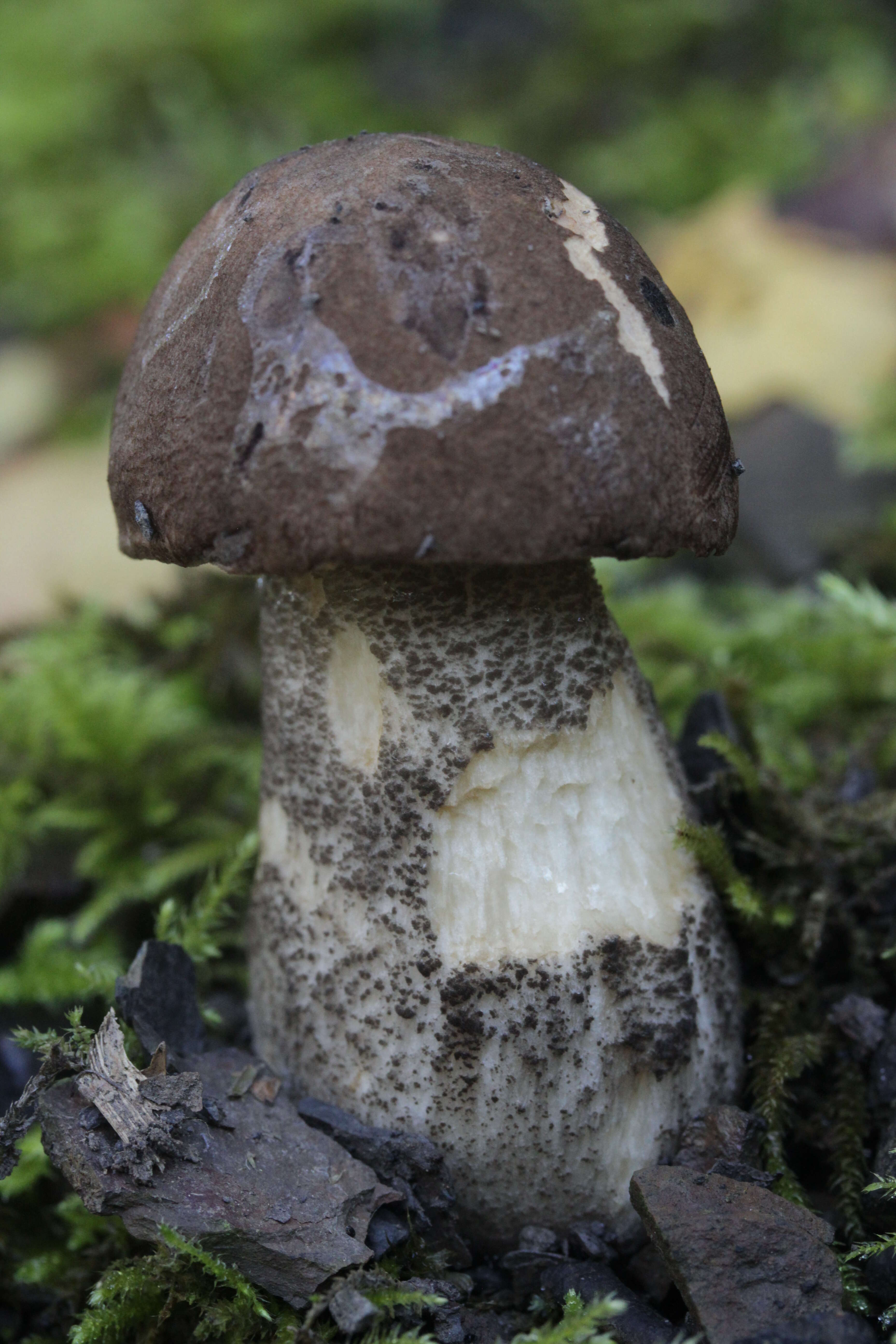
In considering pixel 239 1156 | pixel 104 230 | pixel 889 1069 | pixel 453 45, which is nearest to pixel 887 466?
pixel 889 1069

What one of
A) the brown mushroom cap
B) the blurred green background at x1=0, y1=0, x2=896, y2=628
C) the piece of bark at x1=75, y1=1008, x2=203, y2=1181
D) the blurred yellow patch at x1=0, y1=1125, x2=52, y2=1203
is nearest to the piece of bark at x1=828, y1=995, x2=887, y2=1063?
the brown mushroom cap

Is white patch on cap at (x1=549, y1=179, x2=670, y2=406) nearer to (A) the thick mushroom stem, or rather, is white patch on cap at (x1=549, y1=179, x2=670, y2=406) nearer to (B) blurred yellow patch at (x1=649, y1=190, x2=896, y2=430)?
(A) the thick mushroom stem

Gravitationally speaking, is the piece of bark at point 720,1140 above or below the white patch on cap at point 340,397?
below

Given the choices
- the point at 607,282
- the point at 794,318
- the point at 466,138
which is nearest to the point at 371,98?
the point at 466,138

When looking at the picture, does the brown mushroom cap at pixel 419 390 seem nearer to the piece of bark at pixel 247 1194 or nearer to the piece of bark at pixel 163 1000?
the piece of bark at pixel 163 1000

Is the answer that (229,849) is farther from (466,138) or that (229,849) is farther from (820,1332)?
(466,138)

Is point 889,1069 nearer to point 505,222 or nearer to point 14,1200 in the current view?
point 505,222

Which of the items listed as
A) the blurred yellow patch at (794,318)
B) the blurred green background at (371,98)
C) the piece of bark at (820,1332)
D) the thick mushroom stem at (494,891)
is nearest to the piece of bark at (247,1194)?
the thick mushroom stem at (494,891)
